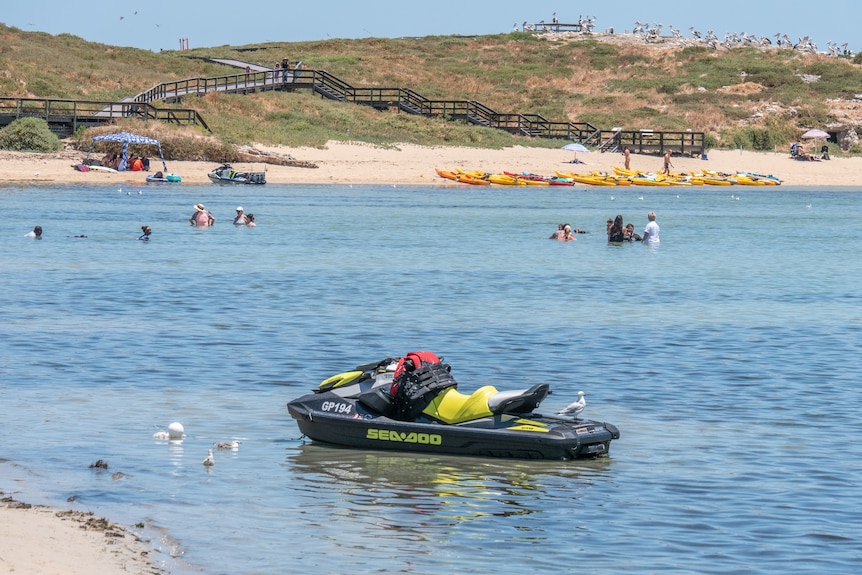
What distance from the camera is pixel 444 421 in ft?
43.0

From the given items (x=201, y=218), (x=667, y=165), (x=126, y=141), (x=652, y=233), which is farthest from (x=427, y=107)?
(x=652, y=233)

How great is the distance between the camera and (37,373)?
693 inches

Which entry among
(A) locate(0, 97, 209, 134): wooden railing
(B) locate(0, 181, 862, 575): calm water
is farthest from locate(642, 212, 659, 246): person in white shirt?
(A) locate(0, 97, 209, 134): wooden railing

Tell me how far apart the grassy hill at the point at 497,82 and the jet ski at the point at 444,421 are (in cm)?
5390

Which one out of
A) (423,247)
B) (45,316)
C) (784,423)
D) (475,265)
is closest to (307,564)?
(784,423)

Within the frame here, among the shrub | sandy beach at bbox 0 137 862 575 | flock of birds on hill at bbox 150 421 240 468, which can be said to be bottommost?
flock of birds on hill at bbox 150 421 240 468

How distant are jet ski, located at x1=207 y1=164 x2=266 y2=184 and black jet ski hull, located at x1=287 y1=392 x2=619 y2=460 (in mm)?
47697

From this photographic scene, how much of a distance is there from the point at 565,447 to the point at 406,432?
1556mm

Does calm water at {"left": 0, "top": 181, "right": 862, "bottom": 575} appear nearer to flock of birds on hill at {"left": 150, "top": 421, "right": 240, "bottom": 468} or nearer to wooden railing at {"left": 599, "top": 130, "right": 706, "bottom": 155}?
flock of birds on hill at {"left": 150, "top": 421, "right": 240, "bottom": 468}

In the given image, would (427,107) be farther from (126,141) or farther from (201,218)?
(201,218)

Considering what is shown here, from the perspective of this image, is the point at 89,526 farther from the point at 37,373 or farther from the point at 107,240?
the point at 107,240

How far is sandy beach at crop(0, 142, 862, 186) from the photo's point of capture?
5978 cm

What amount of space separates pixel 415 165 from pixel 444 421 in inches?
2221

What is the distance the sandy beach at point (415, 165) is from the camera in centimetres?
5978
